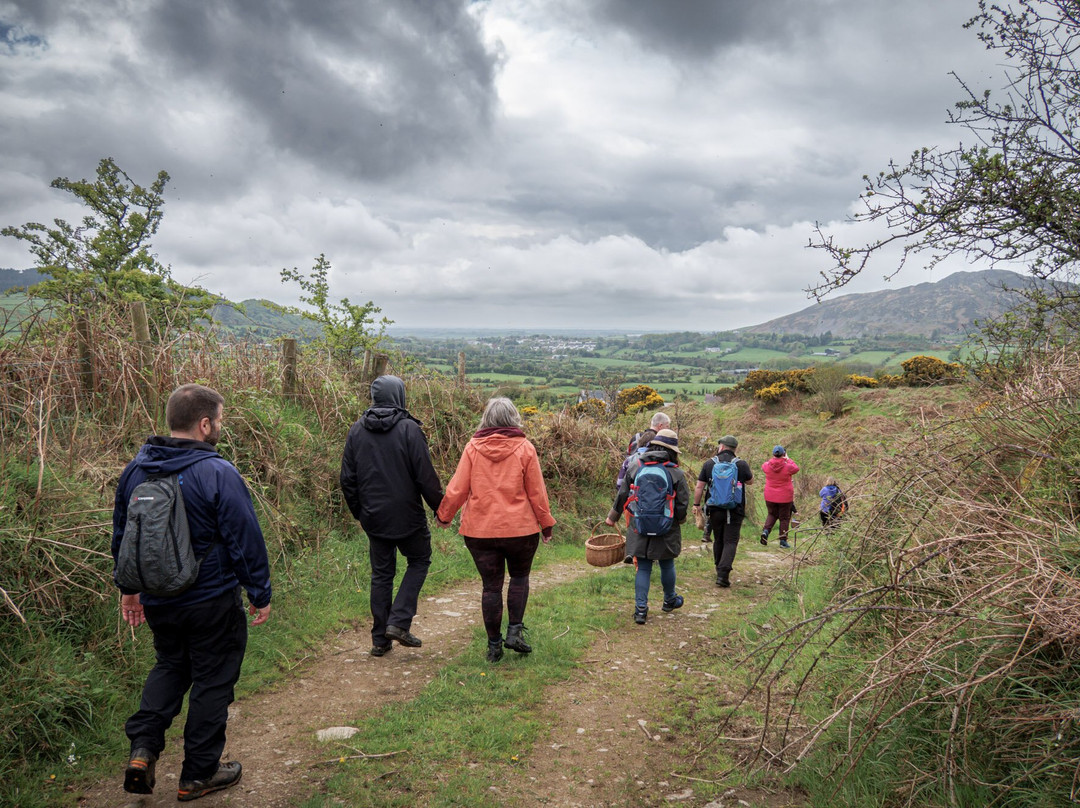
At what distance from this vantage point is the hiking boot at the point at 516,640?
5.02 meters

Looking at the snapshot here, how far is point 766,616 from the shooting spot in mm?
5855

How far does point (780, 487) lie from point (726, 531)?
9.09 feet

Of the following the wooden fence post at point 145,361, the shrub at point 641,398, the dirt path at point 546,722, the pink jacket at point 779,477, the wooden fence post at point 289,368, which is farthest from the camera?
the shrub at point 641,398

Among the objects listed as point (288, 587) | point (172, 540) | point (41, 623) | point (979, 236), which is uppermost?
point (979, 236)

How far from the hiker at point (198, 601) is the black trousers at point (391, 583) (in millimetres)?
1743

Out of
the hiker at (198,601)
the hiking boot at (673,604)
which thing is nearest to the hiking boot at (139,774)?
the hiker at (198,601)

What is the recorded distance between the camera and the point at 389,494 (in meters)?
4.92

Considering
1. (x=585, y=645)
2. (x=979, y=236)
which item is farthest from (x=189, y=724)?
(x=979, y=236)

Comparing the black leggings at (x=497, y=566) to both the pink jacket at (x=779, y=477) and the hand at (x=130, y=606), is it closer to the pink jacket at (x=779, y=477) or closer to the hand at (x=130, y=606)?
the hand at (x=130, y=606)

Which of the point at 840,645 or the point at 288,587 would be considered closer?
the point at 840,645

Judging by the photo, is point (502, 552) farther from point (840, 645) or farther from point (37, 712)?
point (37, 712)

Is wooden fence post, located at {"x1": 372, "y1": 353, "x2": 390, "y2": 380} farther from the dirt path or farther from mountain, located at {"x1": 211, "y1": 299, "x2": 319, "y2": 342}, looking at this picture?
the dirt path

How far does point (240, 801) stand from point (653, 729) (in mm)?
2681

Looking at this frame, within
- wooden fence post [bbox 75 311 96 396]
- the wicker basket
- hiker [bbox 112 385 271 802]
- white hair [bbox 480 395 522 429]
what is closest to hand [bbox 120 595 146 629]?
hiker [bbox 112 385 271 802]
